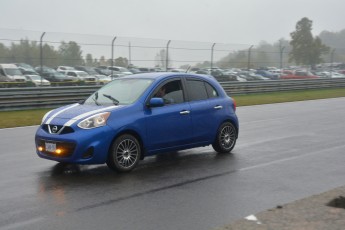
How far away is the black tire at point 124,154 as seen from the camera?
7.54 metres

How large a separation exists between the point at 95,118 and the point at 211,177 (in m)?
2.01

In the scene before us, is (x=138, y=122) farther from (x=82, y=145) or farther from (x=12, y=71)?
(x=12, y=71)

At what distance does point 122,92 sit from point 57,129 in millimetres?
1431

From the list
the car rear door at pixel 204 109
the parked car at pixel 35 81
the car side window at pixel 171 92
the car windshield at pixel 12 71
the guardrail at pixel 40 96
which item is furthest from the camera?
Answer: the car windshield at pixel 12 71

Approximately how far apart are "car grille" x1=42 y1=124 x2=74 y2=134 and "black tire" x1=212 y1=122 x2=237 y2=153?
320 cm

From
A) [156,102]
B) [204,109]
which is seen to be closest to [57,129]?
[156,102]

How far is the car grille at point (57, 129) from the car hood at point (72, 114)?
0.16ft

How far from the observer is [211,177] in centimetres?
748

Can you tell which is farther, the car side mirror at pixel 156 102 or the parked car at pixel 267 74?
the parked car at pixel 267 74

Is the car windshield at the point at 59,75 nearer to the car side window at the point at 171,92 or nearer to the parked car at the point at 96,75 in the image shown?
the parked car at the point at 96,75

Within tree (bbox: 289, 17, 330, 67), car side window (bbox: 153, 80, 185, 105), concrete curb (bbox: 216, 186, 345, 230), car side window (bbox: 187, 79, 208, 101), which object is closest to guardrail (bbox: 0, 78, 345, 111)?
car side window (bbox: 187, 79, 208, 101)

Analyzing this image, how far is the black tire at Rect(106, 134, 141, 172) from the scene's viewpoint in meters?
7.54

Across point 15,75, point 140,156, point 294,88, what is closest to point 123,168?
point 140,156

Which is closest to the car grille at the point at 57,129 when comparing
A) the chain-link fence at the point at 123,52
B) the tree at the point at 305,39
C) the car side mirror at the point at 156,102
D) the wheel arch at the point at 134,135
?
the wheel arch at the point at 134,135
